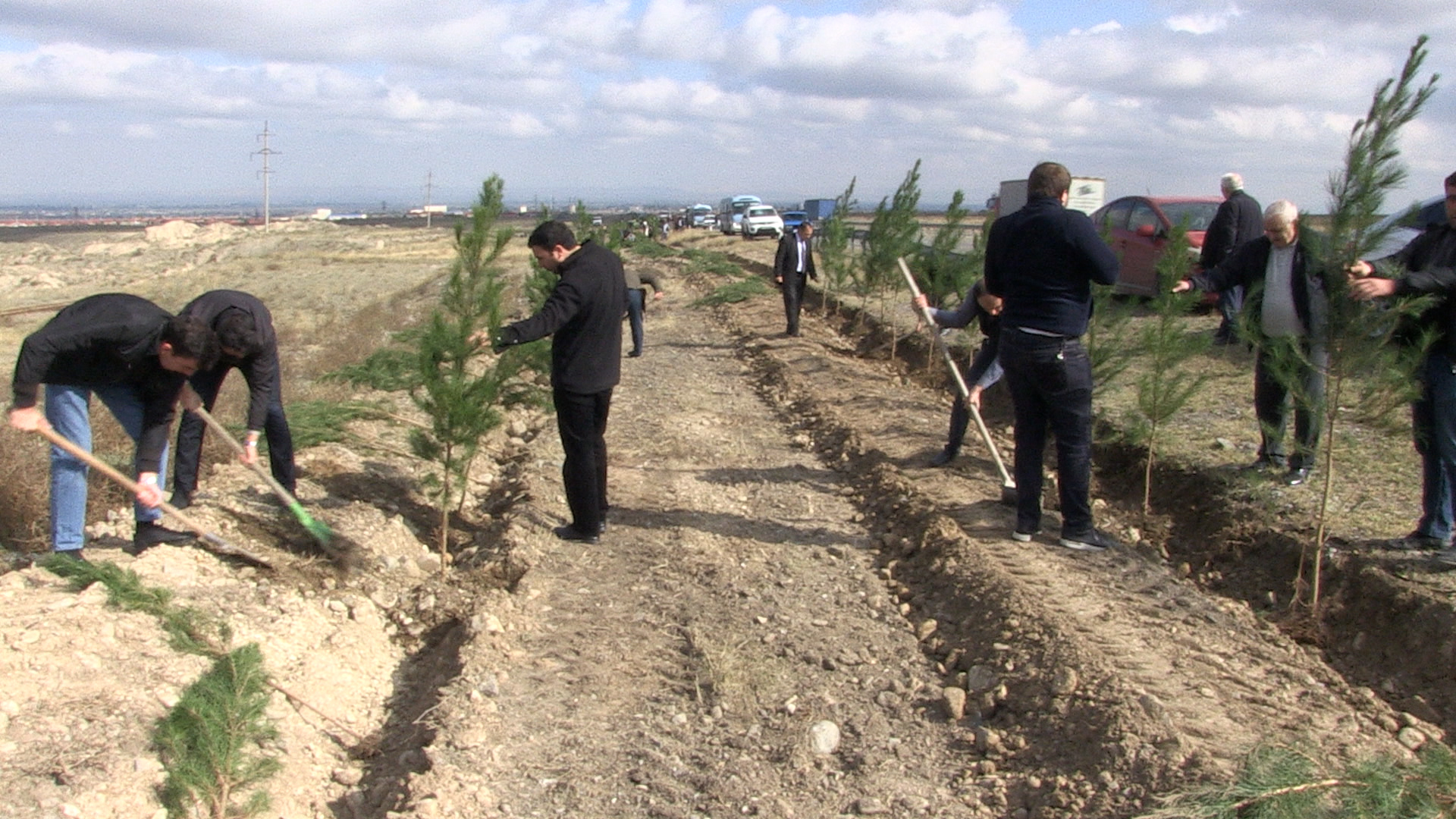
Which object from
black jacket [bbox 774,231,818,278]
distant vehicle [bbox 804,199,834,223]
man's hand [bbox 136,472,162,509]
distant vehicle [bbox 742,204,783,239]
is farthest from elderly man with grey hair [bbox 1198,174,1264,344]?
distant vehicle [bbox 804,199,834,223]

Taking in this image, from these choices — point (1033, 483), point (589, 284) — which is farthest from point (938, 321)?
point (589, 284)

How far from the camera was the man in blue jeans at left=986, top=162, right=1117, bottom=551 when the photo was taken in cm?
514

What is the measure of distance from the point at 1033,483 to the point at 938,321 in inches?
59.6

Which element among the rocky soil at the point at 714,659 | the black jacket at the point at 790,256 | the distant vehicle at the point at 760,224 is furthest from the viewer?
the distant vehicle at the point at 760,224

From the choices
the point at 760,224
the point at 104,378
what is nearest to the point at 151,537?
the point at 104,378

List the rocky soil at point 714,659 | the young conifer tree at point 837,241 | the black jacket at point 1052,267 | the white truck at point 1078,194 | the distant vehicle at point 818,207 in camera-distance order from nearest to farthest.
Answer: the rocky soil at point 714,659, the black jacket at point 1052,267, the young conifer tree at point 837,241, the white truck at point 1078,194, the distant vehicle at point 818,207

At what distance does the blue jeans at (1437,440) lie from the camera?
4.95 metres

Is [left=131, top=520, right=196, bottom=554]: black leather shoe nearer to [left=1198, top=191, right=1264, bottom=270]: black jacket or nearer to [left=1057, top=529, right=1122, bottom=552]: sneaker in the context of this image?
[left=1057, top=529, right=1122, bottom=552]: sneaker

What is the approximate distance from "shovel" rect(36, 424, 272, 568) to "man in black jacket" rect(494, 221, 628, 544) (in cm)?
164

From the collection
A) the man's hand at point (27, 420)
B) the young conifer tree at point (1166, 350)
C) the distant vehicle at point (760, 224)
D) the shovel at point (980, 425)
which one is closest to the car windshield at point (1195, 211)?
the young conifer tree at point (1166, 350)

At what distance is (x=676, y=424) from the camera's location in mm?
9047

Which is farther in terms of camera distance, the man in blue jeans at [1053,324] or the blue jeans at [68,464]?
the man in blue jeans at [1053,324]

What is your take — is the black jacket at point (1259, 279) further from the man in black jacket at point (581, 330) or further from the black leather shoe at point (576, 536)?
the black leather shoe at point (576, 536)

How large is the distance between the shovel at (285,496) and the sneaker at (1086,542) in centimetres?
373
